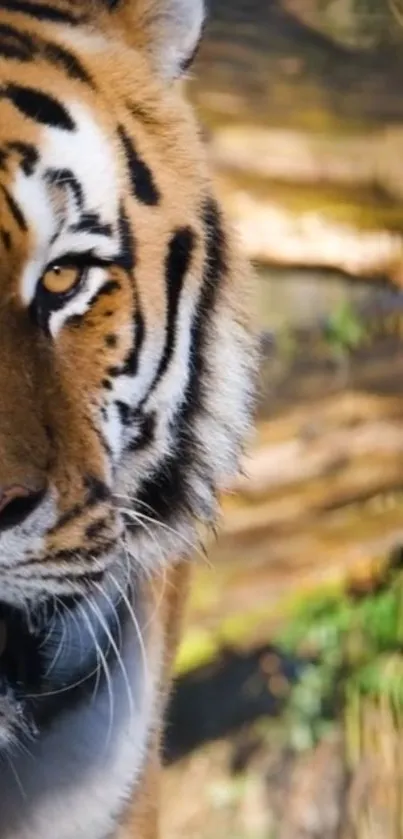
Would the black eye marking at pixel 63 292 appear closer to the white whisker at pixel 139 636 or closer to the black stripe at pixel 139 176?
the black stripe at pixel 139 176

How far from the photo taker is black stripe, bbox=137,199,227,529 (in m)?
0.89

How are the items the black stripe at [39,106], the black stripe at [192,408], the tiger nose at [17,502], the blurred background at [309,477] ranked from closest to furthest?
the tiger nose at [17,502] → the black stripe at [39,106] → the black stripe at [192,408] → the blurred background at [309,477]

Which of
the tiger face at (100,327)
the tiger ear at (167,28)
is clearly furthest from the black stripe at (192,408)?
the tiger ear at (167,28)

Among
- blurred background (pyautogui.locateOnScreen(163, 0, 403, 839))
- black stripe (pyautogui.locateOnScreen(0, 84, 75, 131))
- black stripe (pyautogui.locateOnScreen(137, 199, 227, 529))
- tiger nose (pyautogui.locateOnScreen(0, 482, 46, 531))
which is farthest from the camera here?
blurred background (pyautogui.locateOnScreen(163, 0, 403, 839))

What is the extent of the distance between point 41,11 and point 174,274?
21 centimetres

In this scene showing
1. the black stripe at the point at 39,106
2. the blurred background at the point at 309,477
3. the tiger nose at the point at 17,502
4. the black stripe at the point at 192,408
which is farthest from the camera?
the blurred background at the point at 309,477

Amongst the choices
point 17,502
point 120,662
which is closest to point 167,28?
point 17,502

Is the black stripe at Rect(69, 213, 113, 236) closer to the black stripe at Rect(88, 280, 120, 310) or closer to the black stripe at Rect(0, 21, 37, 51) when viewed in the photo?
the black stripe at Rect(88, 280, 120, 310)

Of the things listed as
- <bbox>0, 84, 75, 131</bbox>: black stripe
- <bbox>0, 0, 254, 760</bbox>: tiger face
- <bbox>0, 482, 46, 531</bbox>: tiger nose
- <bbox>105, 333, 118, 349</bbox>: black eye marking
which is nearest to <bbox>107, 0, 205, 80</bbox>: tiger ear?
<bbox>0, 0, 254, 760</bbox>: tiger face

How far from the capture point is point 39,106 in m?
0.78

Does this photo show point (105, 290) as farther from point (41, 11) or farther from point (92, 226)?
point (41, 11)

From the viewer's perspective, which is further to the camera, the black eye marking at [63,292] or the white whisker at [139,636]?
the white whisker at [139,636]

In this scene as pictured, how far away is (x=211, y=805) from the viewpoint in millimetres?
1117

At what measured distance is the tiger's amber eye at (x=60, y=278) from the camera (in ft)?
2.44
